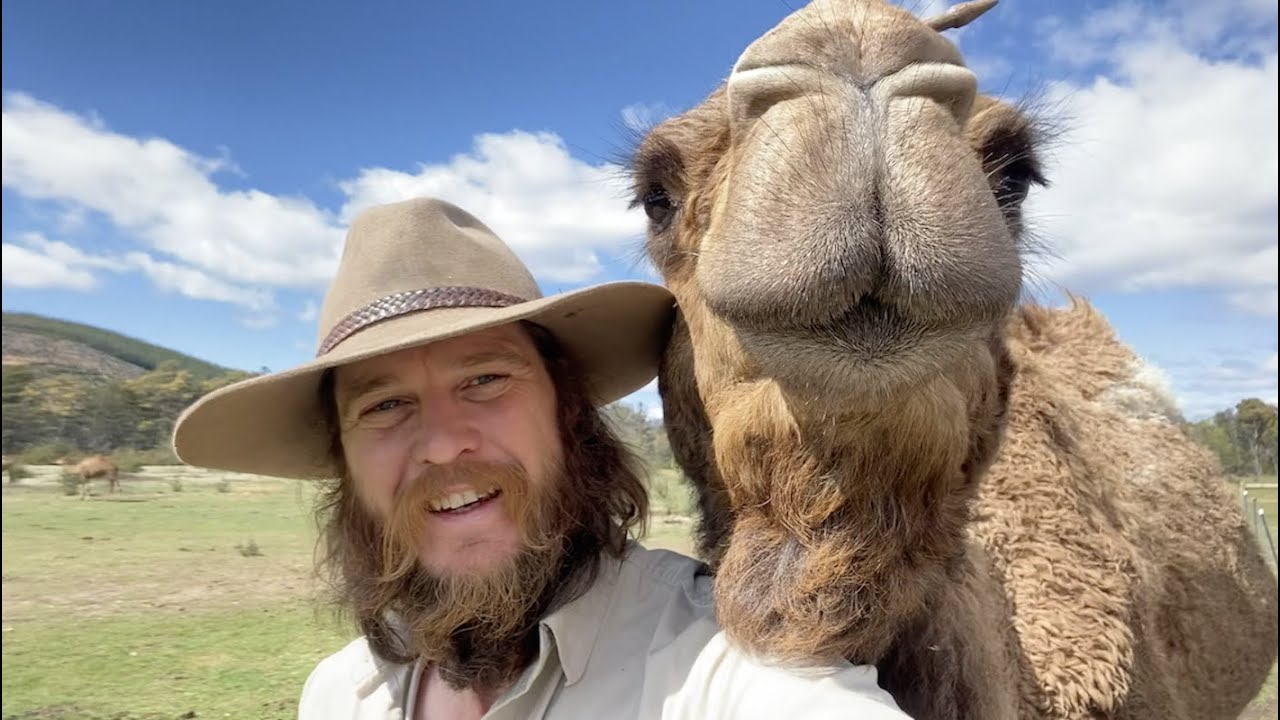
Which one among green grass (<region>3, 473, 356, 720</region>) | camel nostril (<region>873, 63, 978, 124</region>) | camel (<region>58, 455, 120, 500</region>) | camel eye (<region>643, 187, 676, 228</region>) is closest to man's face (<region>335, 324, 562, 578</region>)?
camel eye (<region>643, 187, 676, 228</region>)

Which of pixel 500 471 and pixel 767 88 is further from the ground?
pixel 767 88

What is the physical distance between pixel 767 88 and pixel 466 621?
5.07 feet

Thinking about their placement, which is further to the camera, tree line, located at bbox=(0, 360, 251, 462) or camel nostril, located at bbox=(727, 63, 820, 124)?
tree line, located at bbox=(0, 360, 251, 462)

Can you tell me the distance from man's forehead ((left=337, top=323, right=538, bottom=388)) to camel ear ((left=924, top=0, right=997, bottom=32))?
1.43 metres

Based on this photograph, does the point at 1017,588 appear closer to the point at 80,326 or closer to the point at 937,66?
the point at 937,66

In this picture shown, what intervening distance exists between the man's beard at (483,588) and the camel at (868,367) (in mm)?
516

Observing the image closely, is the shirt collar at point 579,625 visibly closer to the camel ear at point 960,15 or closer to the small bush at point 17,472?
the camel ear at point 960,15

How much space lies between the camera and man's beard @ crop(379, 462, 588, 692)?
7.44 ft

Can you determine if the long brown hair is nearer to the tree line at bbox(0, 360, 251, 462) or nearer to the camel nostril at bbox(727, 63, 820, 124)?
the camel nostril at bbox(727, 63, 820, 124)

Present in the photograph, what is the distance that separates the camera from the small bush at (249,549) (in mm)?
12242

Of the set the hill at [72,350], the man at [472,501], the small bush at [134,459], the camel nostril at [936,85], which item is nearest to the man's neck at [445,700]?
the man at [472,501]

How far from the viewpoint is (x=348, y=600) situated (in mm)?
2771

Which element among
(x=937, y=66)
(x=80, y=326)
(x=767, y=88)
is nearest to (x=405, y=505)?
(x=767, y=88)

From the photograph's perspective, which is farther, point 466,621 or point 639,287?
point 639,287
